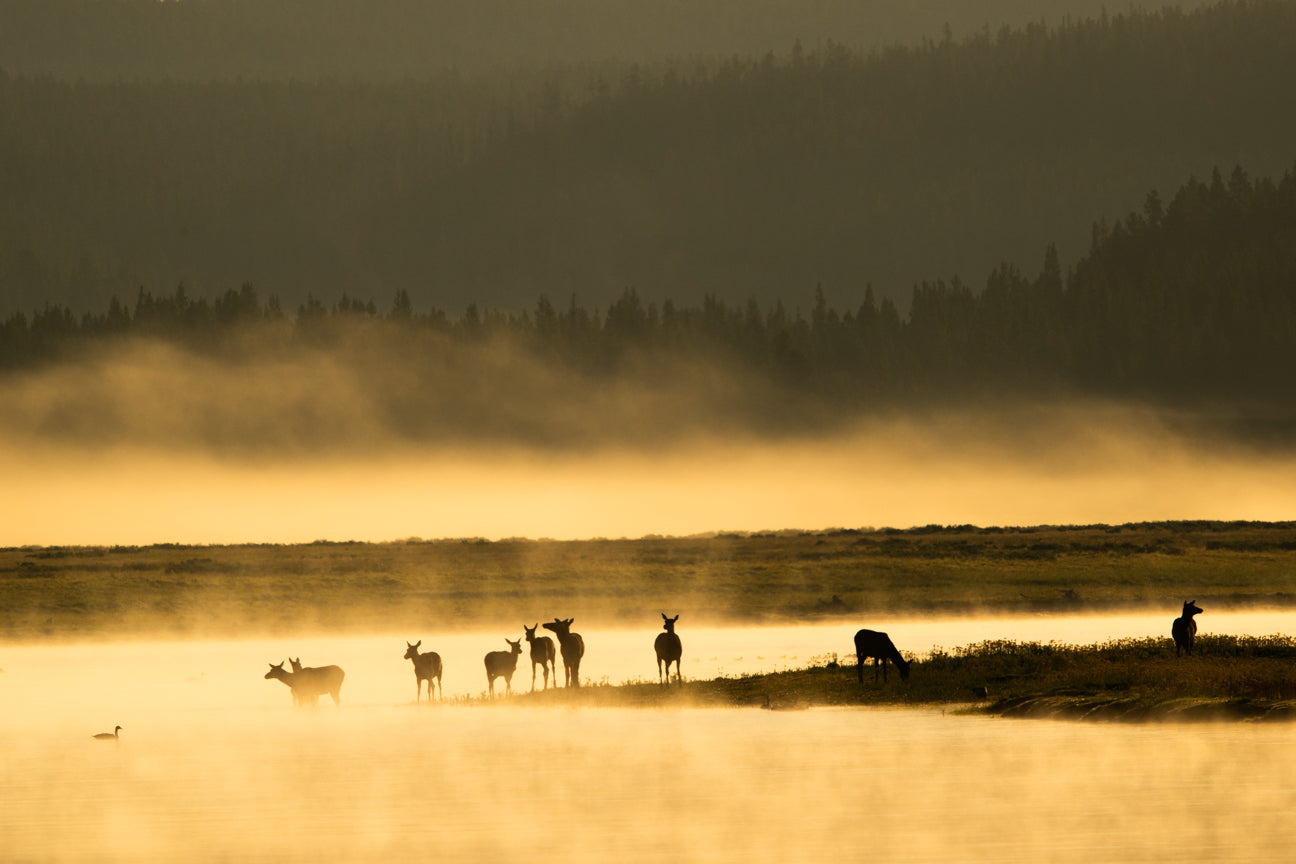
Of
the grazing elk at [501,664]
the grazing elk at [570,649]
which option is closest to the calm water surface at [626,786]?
the grazing elk at [501,664]

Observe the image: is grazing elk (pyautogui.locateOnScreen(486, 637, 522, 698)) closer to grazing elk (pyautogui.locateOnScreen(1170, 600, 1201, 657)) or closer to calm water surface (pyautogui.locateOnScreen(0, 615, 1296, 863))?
calm water surface (pyautogui.locateOnScreen(0, 615, 1296, 863))

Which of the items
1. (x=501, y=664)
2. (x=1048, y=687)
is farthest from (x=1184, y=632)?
(x=501, y=664)

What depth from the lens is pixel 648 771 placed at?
32219mm

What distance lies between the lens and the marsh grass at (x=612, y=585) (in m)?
89.2

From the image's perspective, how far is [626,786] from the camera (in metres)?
30.6

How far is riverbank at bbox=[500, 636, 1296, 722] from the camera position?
3788 centimetres

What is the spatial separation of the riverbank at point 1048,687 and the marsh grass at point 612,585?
137ft

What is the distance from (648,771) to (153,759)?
10.1 metres

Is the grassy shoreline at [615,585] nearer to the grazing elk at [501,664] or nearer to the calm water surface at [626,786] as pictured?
the grazing elk at [501,664]

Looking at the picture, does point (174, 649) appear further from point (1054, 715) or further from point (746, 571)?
point (1054, 715)

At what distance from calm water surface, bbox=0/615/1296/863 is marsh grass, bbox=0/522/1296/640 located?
4222 cm

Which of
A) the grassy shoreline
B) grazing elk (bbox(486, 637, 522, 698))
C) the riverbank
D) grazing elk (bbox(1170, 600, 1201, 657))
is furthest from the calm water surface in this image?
the grassy shoreline

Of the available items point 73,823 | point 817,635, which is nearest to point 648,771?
point 73,823

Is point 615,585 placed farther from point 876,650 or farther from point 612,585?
point 876,650
